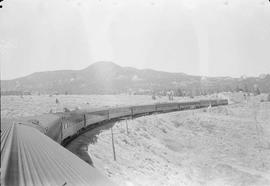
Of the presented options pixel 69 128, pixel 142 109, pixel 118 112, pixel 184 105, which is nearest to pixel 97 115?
pixel 118 112

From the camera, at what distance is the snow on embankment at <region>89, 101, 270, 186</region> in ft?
72.5

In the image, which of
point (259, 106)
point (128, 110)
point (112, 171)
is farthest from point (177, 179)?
point (259, 106)

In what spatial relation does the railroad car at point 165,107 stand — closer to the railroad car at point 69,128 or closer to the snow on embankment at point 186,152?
the snow on embankment at point 186,152

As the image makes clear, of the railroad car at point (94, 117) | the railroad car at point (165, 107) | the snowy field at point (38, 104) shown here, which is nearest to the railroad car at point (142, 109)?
the railroad car at point (165, 107)

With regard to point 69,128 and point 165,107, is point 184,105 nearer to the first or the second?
point 165,107

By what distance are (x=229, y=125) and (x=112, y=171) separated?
39326 mm

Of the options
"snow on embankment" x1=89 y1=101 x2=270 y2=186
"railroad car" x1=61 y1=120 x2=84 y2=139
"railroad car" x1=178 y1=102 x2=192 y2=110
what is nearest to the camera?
"snow on embankment" x1=89 y1=101 x2=270 y2=186

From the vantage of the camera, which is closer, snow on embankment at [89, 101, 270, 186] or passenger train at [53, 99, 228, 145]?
snow on embankment at [89, 101, 270, 186]

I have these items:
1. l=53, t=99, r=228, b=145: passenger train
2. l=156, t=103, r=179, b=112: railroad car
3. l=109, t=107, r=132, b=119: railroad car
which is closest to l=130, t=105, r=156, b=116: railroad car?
l=53, t=99, r=228, b=145: passenger train

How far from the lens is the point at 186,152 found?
3541 cm

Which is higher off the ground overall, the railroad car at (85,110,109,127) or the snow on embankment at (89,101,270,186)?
the railroad car at (85,110,109,127)

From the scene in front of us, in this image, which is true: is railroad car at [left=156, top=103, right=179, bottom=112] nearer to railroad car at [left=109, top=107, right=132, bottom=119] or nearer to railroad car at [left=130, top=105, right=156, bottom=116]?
railroad car at [left=130, top=105, right=156, bottom=116]

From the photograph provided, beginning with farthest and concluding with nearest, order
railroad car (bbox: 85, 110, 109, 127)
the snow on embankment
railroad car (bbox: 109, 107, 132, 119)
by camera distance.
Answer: railroad car (bbox: 109, 107, 132, 119), railroad car (bbox: 85, 110, 109, 127), the snow on embankment

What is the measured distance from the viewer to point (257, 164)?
110ft
